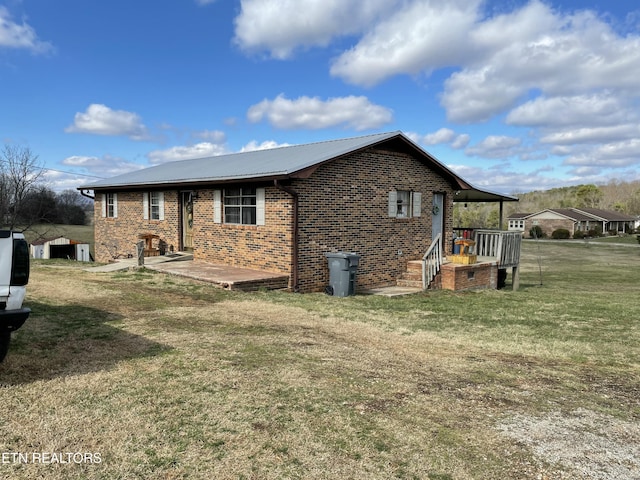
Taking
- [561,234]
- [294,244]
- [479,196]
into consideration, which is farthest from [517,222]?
[294,244]

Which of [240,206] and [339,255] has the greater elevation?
[240,206]

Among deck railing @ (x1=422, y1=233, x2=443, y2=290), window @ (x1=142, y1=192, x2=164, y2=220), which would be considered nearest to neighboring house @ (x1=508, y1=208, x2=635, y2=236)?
deck railing @ (x1=422, y1=233, x2=443, y2=290)

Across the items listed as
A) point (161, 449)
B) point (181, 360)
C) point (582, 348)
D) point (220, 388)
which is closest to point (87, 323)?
point (181, 360)

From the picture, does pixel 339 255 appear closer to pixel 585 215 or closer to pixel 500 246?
pixel 500 246

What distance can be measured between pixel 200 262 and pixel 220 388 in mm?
10077

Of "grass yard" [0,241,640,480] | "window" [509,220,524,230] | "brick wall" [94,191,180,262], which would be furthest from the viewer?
"window" [509,220,524,230]

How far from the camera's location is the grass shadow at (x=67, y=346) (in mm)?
4945

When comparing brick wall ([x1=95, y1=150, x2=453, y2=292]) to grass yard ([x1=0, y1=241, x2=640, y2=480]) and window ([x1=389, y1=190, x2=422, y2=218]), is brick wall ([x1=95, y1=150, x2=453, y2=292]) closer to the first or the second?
window ([x1=389, y1=190, x2=422, y2=218])

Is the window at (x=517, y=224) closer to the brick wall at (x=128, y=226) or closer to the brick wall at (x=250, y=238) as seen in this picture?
the brick wall at (x=128, y=226)

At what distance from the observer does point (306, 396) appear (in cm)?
455

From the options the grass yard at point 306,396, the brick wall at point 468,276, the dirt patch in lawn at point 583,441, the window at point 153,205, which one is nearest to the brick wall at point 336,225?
the window at point 153,205

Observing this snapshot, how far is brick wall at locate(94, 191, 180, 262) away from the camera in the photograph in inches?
651

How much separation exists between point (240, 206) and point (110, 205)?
9100mm

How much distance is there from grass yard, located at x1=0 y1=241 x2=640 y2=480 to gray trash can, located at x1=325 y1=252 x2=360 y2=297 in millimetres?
3032
